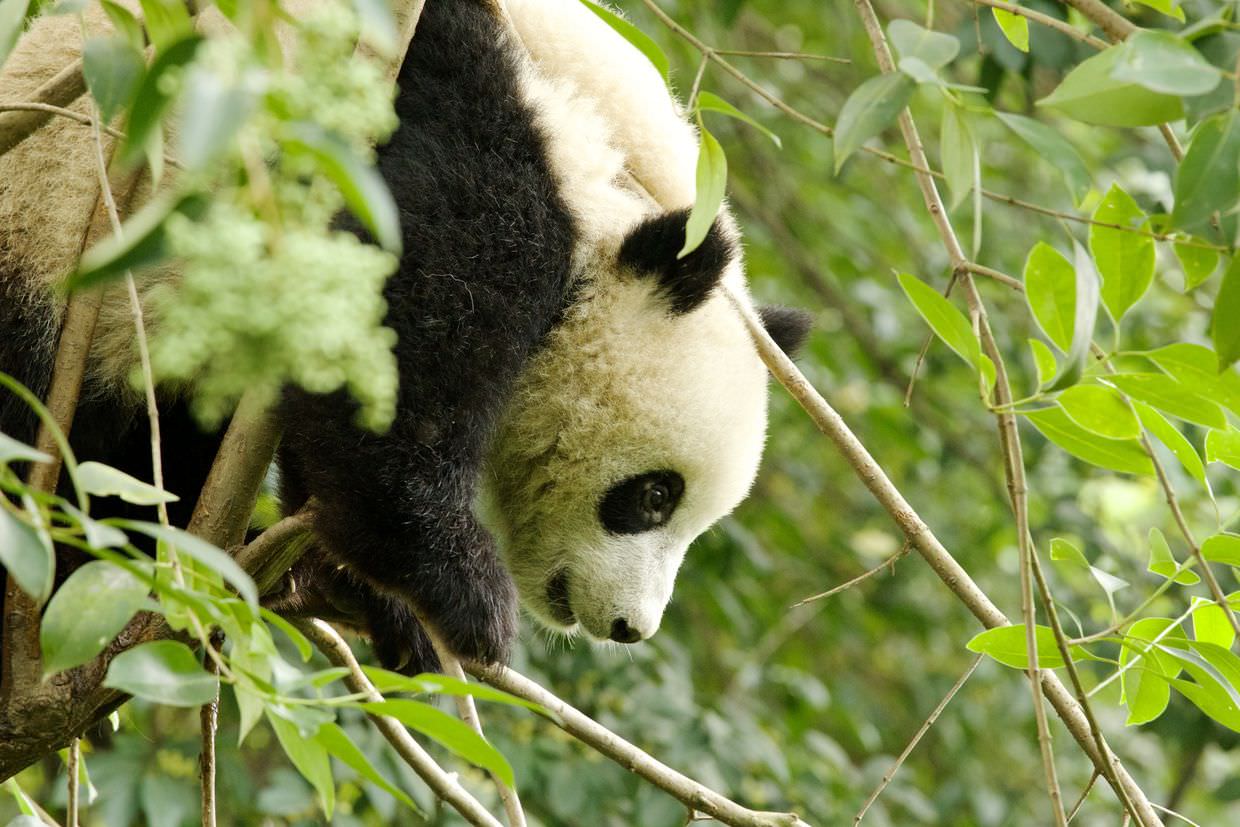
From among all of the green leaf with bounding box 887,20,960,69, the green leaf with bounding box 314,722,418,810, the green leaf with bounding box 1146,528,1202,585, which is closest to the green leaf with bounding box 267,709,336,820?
the green leaf with bounding box 314,722,418,810

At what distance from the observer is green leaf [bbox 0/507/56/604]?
907mm

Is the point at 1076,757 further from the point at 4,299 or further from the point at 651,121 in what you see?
the point at 4,299

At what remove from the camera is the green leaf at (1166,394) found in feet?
4.69

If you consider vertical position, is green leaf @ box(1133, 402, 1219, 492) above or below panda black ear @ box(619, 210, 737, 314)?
above

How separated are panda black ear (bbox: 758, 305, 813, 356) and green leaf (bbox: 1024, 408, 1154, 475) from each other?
153 cm

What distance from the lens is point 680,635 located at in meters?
5.13

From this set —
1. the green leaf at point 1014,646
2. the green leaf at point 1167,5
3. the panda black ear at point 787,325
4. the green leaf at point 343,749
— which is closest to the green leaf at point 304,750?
the green leaf at point 343,749

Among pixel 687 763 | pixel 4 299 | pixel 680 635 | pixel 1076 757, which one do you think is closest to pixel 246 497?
pixel 4 299

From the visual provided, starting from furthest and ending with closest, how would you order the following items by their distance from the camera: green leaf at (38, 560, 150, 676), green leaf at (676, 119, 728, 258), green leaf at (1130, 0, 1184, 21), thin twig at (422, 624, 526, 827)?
thin twig at (422, 624, 526, 827) → green leaf at (1130, 0, 1184, 21) → green leaf at (676, 119, 728, 258) → green leaf at (38, 560, 150, 676)

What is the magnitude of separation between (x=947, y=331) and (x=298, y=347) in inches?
34.8

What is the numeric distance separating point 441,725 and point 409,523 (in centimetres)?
122

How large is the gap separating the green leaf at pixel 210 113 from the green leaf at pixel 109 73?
0.25 metres

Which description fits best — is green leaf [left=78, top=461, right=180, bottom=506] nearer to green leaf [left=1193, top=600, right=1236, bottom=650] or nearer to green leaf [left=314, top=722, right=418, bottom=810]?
green leaf [left=314, top=722, right=418, bottom=810]

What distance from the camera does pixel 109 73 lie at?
3.16 ft
